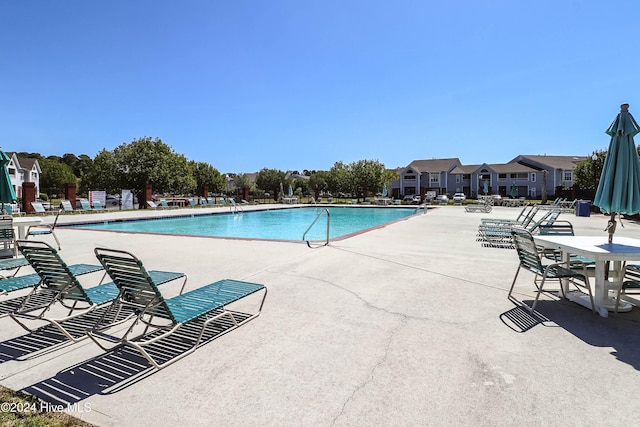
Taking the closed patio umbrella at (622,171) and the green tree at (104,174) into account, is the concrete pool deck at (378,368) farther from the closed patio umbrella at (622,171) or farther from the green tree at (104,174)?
the green tree at (104,174)

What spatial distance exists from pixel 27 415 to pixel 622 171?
22.4 ft

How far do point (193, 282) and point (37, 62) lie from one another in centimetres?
2158

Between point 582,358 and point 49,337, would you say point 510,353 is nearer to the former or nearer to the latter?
point 582,358

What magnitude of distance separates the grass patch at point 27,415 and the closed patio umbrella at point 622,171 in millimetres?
6171

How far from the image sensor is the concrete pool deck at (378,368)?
2.40 metres

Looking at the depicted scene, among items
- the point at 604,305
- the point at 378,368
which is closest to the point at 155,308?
the point at 378,368

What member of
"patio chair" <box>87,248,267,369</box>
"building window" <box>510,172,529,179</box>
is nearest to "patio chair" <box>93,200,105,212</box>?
"patio chair" <box>87,248,267,369</box>

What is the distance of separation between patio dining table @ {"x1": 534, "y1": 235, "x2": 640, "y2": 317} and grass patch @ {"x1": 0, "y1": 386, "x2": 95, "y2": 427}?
517 centimetres

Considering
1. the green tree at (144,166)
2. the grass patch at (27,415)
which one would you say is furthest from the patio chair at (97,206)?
the grass patch at (27,415)

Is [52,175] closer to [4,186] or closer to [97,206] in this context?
[97,206]

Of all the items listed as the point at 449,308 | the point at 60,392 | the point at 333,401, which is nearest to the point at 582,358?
the point at 449,308

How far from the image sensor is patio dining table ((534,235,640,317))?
4.15m

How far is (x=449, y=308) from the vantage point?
179 inches

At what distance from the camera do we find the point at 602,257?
13.5 ft
